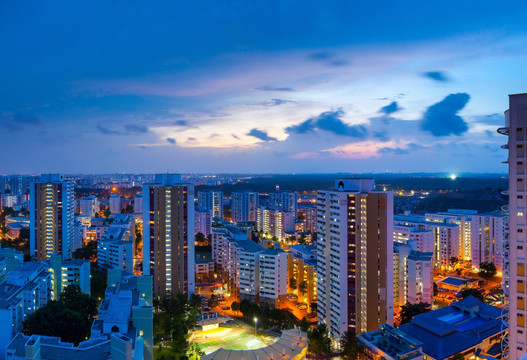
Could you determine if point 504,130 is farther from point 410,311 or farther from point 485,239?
point 485,239

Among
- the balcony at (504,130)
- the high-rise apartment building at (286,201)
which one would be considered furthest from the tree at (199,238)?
the balcony at (504,130)

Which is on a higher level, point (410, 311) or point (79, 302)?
point (79, 302)

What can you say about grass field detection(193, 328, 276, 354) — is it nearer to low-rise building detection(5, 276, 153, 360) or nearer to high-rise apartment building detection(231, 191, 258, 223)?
low-rise building detection(5, 276, 153, 360)

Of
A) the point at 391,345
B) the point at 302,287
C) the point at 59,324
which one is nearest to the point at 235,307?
the point at 302,287

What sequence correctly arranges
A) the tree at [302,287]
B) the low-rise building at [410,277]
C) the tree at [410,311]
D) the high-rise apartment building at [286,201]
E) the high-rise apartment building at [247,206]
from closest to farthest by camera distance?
the tree at [410,311]
the low-rise building at [410,277]
the tree at [302,287]
the high-rise apartment building at [286,201]
the high-rise apartment building at [247,206]

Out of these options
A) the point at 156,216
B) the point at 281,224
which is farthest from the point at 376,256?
the point at 281,224

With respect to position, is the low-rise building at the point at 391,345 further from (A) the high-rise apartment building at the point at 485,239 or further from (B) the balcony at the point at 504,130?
(A) the high-rise apartment building at the point at 485,239

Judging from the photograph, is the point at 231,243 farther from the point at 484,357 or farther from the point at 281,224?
the point at 281,224
